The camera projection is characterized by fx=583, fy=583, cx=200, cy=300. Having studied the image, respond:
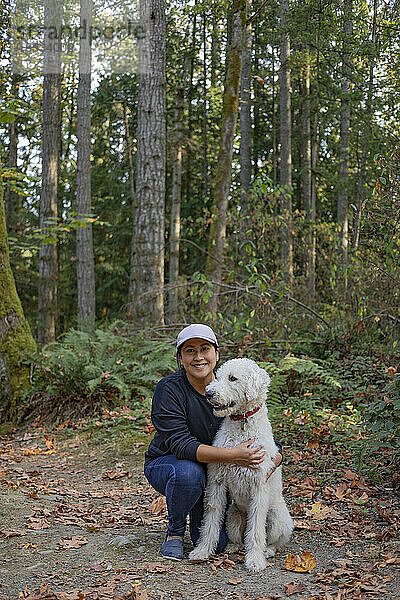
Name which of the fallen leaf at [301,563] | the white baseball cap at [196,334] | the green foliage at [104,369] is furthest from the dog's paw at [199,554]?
the green foliage at [104,369]

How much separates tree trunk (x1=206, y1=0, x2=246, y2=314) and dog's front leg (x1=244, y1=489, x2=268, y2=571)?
7.06m

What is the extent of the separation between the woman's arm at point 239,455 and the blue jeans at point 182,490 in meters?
0.18

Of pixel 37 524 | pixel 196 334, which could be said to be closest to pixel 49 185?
pixel 37 524

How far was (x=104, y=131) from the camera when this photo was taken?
80.3ft

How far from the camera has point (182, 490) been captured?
4082 millimetres

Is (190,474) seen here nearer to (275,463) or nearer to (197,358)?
(275,463)

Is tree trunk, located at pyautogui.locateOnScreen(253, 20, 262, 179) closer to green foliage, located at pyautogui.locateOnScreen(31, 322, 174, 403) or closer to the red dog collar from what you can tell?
green foliage, located at pyautogui.locateOnScreen(31, 322, 174, 403)

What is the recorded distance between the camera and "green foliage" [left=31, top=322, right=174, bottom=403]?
891 centimetres

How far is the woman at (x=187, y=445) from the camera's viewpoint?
4.06m

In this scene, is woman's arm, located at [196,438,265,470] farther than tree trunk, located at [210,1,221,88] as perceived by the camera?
No

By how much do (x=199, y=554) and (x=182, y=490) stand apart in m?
0.45

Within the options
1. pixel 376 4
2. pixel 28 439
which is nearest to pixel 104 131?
pixel 376 4

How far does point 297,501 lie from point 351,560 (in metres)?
1.40

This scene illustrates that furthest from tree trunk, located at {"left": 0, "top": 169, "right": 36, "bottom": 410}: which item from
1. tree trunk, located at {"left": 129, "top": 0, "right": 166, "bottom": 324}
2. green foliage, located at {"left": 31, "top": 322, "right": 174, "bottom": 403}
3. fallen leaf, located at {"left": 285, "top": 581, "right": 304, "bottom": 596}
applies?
fallen leaf, located at {"left": 285, "top": 581, "right": 304, "bottom": 596}
